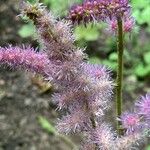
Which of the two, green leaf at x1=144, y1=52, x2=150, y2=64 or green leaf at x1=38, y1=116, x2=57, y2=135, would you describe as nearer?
green leaf at x1=38, y1=116, x2=57, y2=135

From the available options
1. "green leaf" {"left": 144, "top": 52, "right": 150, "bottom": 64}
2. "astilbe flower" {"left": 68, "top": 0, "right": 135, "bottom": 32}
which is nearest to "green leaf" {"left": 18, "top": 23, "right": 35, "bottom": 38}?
"green leaf" {"left": 144, "top": 52, "right": 150, "bottom": 64}

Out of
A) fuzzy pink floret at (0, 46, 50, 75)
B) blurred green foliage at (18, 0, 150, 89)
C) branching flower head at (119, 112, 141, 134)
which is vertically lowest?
blurred green foliage at (18, 0, 150, 89)

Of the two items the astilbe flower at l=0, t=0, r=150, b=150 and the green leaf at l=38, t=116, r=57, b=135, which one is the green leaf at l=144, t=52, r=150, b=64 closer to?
the green leaf at l=38, t=116, r=57, b=135

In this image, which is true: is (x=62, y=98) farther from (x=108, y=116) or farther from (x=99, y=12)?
(x=108, y=116)

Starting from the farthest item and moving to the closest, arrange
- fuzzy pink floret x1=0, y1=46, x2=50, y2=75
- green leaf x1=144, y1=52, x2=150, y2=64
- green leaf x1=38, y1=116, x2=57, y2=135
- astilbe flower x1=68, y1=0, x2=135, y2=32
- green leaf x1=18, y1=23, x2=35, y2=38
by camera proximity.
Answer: green leaf x1=18, y1=23, x2=35, y2=38
green leaf x1=144, y1=52, x2=150, y2=64
green leaf x1=38, y1=116, x2=57, y2=135
fuzzy pink floret x1=0, y1=46, x2=50, y2=75
astilbe flower x1=68, y1=0, x2=135, y2=32

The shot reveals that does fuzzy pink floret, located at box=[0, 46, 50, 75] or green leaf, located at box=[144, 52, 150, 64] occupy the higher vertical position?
fuzzy pink floret, located at box=[0, 46, 50, 75]

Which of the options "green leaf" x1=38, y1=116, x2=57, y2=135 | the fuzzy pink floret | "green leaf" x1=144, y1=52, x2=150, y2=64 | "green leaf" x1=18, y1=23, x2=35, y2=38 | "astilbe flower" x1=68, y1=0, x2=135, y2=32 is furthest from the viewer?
"green leaf" x1=18, y1=23, x2=35, y2=38
